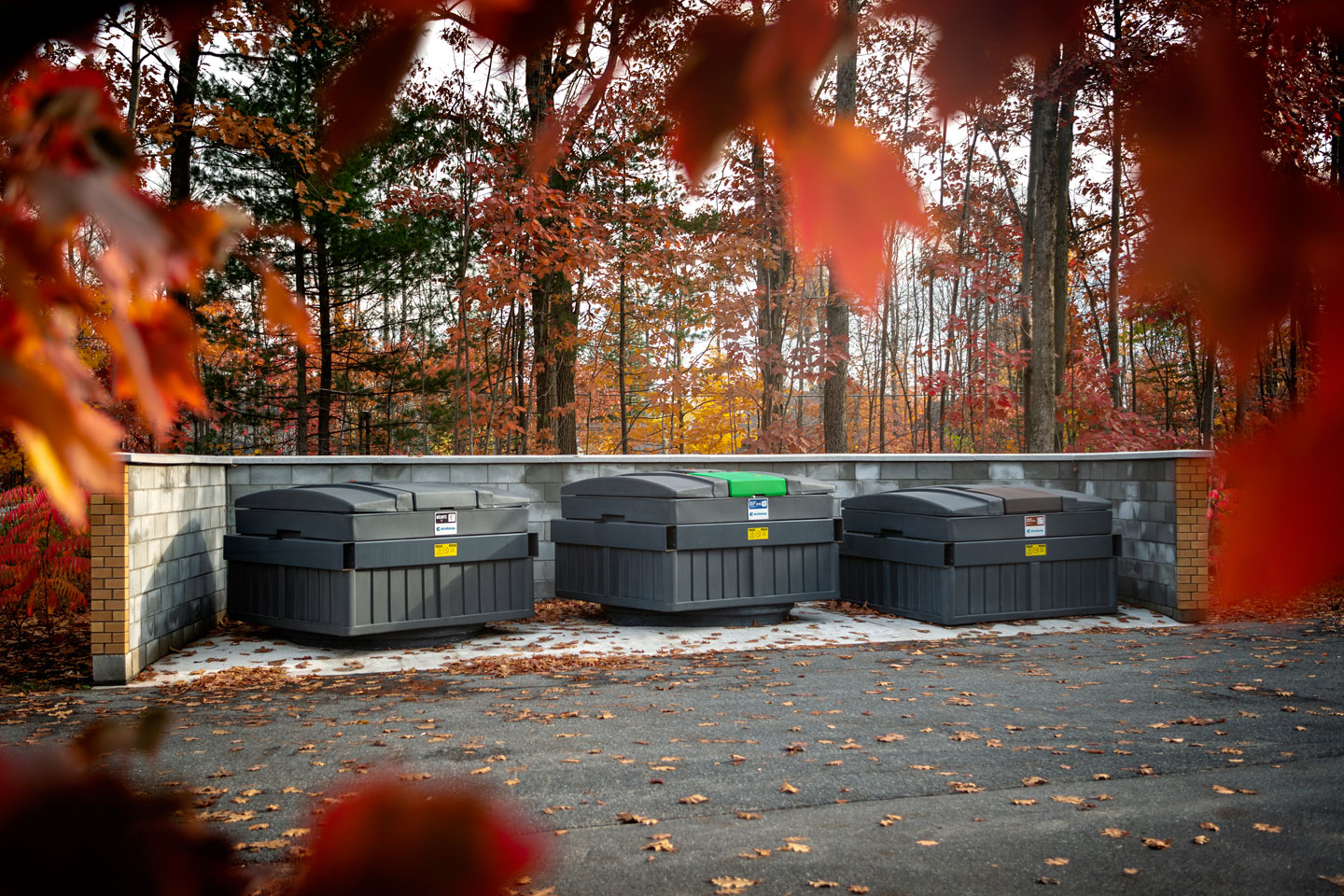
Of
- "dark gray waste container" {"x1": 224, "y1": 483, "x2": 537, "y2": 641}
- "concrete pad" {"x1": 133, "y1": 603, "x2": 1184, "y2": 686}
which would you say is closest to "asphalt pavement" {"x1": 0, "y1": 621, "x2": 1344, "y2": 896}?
"concrete pad" {"x1": 133, "y1": 603, "x2": 1184, "y2": 686}

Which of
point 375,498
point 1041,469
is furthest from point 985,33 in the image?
point 1041,469

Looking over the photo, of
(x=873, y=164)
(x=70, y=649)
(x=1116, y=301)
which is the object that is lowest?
(x=70, y=649)

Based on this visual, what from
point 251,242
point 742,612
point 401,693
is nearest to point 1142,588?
point 742,612

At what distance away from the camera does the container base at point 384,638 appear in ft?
21.8

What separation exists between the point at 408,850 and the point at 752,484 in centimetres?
686

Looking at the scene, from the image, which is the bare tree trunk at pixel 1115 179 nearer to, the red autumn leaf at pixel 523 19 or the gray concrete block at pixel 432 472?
the red autumn leaf at pixel 523 19

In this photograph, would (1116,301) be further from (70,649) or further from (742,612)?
(70,649)

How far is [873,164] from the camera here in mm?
718

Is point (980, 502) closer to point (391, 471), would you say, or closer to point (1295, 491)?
point (391, 471)

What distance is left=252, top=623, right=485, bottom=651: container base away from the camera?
666 centimetres

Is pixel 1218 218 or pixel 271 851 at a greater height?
pixel 1218 218

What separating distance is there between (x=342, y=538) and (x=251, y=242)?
19.6 feet

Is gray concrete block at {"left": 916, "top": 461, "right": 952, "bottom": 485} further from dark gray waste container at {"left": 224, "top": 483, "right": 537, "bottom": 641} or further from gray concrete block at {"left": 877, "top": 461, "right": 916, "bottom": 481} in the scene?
dark gray waste container at {"left": 224, "top": 483, "right": 537, "bottom": 641}

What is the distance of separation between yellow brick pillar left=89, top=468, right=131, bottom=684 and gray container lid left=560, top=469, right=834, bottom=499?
3.27 metres
